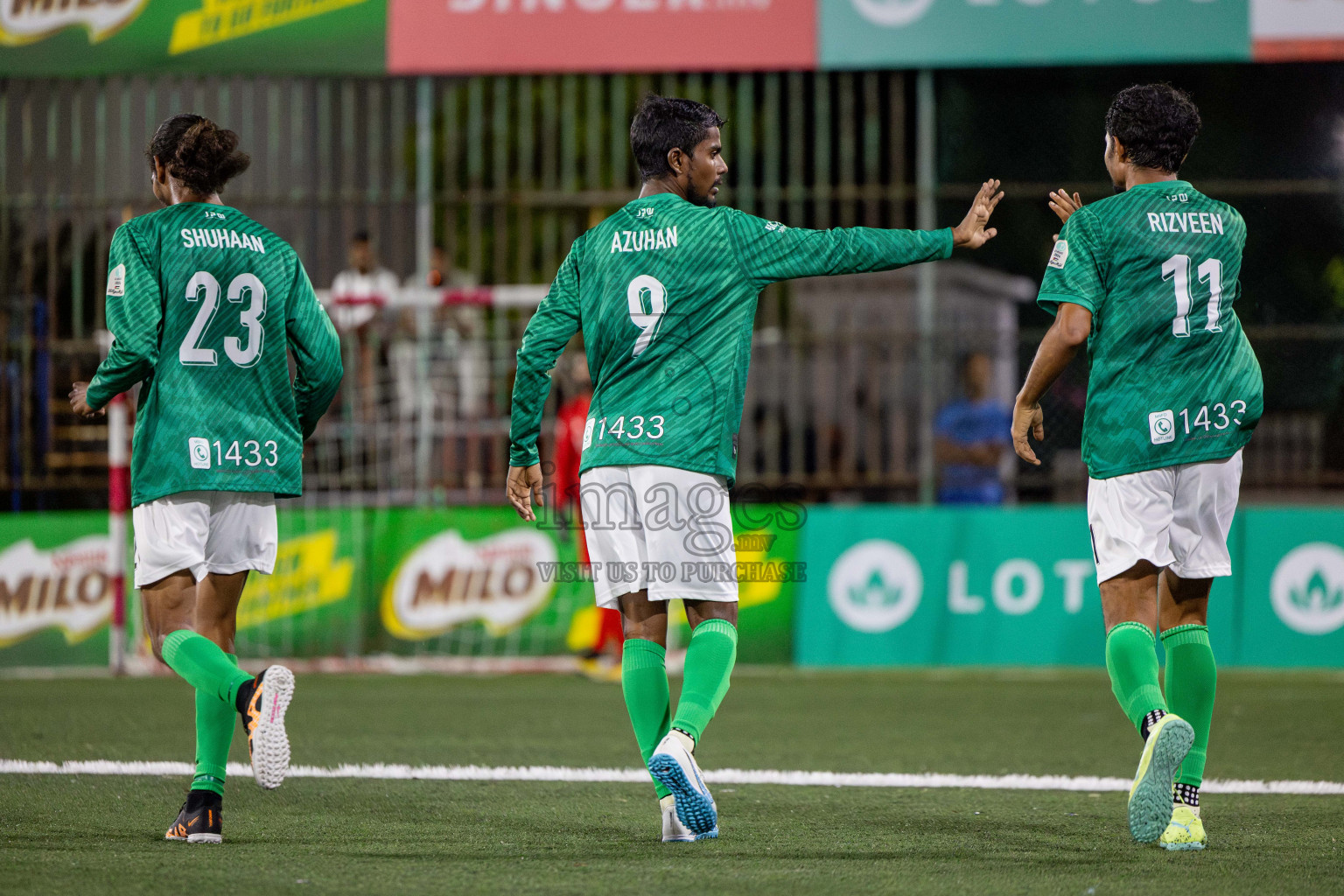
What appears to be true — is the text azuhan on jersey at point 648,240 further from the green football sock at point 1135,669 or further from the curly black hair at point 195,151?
the green football sock at point 1135,669

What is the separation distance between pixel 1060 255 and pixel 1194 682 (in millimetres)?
1258

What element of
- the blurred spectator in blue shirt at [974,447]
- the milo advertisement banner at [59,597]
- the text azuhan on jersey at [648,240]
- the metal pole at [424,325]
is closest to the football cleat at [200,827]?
the text azuhan on jersey at [648,240]

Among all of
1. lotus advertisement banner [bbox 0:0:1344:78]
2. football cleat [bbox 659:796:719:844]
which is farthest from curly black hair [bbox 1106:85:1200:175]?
lotus advertisement banner [bbox 0:0:1344:78]

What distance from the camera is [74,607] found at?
36.2 ft

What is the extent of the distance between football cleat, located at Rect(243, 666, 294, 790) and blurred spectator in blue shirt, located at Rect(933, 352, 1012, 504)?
792 cm

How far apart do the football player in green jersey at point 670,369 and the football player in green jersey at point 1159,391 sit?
0.37m

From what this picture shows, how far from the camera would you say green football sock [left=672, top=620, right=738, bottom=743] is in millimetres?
4594

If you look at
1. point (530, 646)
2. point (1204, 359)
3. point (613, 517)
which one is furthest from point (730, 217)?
point (530, 646)

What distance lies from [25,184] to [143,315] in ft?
25.8

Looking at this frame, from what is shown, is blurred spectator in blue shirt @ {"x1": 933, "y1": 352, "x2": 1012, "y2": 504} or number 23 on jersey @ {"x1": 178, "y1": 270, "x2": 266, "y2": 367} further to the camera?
blurred spectator in blue shirt @ {"x1": 933, "y1": 352, "x2": 1012, "y2": 504}

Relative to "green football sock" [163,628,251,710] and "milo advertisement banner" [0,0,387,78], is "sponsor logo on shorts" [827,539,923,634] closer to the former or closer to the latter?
"milo advertisement banner" [0,0,387,78]

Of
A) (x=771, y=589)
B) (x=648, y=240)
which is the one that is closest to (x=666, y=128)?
(x=648, y=240)

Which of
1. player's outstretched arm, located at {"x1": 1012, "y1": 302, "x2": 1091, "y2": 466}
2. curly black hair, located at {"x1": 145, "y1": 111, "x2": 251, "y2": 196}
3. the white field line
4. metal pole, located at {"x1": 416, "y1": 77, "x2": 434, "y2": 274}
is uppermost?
metal pole, located at {"x1": 416, "y1": 77, "x2": 434, "y2": 274}

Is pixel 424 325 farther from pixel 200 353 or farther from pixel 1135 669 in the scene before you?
pixel 1135 669
